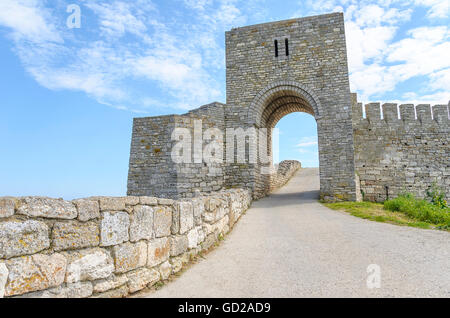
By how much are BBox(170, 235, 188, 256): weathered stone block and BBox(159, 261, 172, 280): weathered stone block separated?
19cm

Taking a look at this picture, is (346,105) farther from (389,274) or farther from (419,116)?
(389,274)

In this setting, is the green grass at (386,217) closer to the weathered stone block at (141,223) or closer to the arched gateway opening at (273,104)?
the arched gateway opening at (273,104)

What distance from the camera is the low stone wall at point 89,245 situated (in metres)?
2.43

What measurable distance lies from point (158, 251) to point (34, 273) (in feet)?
5.06

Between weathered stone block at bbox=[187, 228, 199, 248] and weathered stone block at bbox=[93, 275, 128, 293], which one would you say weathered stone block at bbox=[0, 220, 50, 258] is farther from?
weathered stone block at bbox=[187, 228, 199, 248]

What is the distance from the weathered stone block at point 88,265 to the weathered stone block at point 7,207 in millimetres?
656

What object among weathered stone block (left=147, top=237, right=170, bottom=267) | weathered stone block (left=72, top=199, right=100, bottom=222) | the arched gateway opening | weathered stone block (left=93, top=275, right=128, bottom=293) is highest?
the arched gateway opening

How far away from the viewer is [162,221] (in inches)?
155

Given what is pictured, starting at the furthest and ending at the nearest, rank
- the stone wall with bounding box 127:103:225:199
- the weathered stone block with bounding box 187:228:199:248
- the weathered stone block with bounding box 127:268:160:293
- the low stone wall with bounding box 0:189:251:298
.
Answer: the stone wall with bounding box 127:103:225:199 < the weathered stone block with bounding box 187:228:199:248 < the weathered stone block with bounding box 127:268:160:293 < the low stone wall with bounding box 0:189:251:298

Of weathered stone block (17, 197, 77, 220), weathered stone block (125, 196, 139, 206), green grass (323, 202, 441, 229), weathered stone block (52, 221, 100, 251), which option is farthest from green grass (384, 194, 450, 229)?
weathered stone block (17, 197, 77, 220)

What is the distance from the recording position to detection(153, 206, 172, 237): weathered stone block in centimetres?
382

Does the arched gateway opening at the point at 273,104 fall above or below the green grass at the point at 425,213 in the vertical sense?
above

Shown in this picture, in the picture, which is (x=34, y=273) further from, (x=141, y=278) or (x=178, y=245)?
(x=178, y=245)

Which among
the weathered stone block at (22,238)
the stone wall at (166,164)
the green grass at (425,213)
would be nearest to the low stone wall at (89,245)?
the weathered stone block at (22,238)
